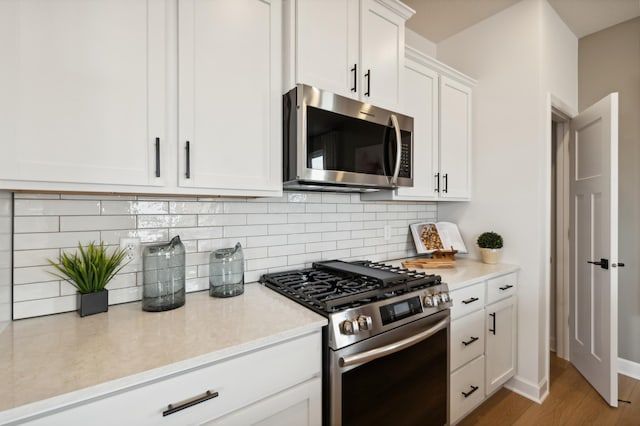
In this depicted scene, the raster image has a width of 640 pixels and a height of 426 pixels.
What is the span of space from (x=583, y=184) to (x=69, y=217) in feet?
11.1

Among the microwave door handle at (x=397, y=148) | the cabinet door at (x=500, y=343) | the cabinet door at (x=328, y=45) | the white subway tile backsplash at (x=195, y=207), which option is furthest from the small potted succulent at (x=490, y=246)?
the white subway tile backsplash at (x=195, y=207)

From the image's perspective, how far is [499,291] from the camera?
2.10m

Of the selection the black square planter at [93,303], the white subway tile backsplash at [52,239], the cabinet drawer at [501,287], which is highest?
the white subway tile backsplash at [52,239]

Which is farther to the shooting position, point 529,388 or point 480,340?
point 529,388

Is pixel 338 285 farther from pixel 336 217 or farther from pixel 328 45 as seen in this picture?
pixel 328 45

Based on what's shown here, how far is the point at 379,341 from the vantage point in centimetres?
131

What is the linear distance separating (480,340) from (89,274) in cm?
217

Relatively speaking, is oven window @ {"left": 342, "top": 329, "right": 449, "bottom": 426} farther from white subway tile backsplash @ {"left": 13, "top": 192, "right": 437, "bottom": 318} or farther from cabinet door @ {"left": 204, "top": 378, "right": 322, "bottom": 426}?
white subway tile backsplash @ {"left": 13, "top": 192, "right": 437, "bottom": 318}

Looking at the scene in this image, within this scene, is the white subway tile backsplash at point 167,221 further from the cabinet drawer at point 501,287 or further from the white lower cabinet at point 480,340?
the cabinet drawer at point 501,287

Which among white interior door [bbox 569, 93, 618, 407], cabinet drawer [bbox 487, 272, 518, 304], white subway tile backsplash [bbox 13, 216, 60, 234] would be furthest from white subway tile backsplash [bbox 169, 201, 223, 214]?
white interior door [bbox 569, 93, 618, 407]

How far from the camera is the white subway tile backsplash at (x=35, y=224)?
116cm

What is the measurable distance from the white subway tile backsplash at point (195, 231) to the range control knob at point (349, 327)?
0.71 meters

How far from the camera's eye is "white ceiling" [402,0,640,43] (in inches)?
89.7

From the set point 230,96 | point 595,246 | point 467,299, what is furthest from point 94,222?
point 595,246
